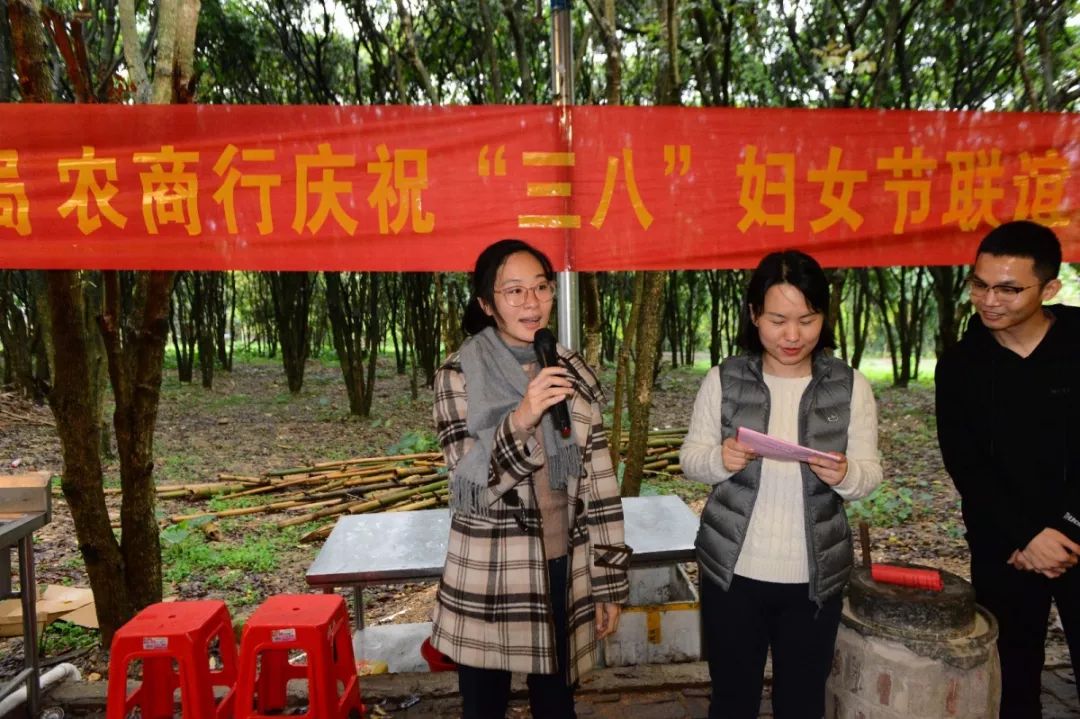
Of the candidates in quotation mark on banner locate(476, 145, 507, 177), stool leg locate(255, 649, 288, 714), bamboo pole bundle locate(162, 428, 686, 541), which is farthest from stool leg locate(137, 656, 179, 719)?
bamboo pole bundle locate(162, 428, 686, 541)

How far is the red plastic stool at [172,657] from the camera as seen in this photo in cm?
209

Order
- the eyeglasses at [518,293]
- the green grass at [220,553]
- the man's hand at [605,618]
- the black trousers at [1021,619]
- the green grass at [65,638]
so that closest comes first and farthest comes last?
the eyeglasses at [518,293]
the man's hand at [605,618]
the black trousers at [1021,619]
the green grass at [65,638]
the green grass at [220,553]

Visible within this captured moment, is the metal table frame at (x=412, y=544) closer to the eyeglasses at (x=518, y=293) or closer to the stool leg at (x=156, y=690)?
the stool leg at (x=156, y=690)

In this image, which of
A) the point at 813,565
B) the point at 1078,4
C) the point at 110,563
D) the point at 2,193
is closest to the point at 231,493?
the point at 110,563

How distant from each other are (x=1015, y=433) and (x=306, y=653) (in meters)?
2.29

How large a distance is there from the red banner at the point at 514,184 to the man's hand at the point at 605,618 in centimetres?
131

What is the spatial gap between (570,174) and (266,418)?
28.4 ft

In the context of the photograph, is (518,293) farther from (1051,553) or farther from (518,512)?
(1051,553)

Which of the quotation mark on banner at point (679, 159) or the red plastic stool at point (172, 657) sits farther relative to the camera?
the quotation mark on banner at point (679, 159)

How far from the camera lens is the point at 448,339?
661 centimetres

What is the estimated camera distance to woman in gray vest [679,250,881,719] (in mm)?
1778

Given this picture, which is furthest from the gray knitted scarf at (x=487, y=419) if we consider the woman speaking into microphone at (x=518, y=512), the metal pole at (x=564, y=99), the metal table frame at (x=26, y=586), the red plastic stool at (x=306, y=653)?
the metal table frame at (x=26, y=586)

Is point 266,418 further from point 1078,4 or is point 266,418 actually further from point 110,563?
point 1078,4

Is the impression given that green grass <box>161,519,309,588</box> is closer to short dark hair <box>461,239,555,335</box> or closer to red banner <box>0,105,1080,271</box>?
red banner <box>0,105,1080,271</box>
